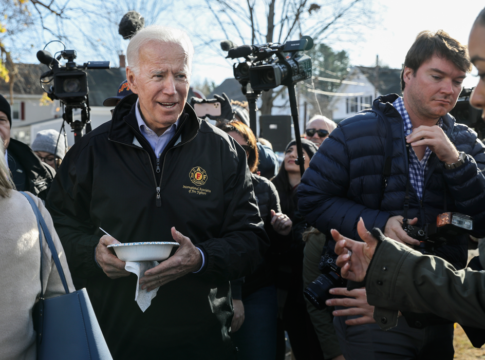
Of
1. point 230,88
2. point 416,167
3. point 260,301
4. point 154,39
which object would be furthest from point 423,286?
point 230,88

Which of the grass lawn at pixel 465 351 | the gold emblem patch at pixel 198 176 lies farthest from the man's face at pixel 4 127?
the grass lawn at pixel 465 351

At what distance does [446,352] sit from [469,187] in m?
0.86

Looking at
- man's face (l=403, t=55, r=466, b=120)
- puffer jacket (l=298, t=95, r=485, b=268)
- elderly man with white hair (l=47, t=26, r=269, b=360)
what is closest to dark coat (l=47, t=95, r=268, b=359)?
elderly man with white hair (l=47, t=26, r=269, b=360)

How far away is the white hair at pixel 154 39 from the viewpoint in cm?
242

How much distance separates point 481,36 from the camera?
1.51m

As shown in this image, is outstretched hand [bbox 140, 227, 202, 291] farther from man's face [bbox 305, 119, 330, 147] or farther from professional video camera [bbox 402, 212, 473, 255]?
man's face [bbox 305, 119, 330, 147]

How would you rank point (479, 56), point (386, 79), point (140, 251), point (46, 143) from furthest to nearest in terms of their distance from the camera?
point (386, 79), point (46, 143), point (140, 251), point (479, 56)

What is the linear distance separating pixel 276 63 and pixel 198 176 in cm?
218

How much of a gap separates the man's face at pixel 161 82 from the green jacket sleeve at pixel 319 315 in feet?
5.33

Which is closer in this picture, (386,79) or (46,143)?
(46,143)

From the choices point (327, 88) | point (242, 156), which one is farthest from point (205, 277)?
point (327, 88)

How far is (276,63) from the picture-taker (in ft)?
14.1

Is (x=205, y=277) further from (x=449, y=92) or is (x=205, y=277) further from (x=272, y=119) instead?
(x=272, y=119)

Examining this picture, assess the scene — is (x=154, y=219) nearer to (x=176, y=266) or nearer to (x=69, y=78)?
(x=176, y=266)
